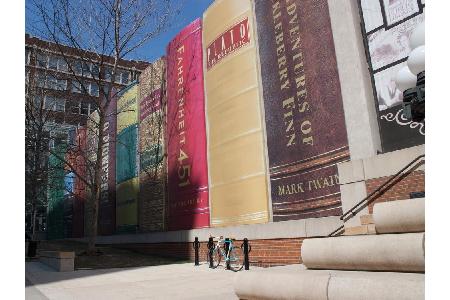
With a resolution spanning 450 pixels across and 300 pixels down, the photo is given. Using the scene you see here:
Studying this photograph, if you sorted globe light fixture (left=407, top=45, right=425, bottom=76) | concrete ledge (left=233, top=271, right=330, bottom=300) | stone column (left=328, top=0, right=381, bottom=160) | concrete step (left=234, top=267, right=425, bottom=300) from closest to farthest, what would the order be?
concrete step (left=234, top=267, right=425, bottom=300), globe light fixture (left=407, top=45, right=425, bottom=76), concrete ledge (left=233, top=271, right=330, bottom=300), stone column (left=328, top=0, right=381, bottom=160)

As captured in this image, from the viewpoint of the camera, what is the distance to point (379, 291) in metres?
3.51

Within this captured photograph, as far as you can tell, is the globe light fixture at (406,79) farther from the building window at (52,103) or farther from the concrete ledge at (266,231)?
the building window at (52,103)

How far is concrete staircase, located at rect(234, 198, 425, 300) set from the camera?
11.8ft

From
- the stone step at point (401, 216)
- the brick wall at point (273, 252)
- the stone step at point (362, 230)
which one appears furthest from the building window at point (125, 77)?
the stone step at point (401, 216)

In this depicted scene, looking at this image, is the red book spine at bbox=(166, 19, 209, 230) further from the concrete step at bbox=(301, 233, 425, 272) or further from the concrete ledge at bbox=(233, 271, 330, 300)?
the concrete step at bbox=(301, 233, 425, 272)

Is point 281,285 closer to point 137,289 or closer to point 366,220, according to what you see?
point 366,220

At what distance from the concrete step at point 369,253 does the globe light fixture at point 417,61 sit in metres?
1.56

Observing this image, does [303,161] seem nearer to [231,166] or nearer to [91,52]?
[231,166]

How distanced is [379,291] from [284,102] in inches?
388

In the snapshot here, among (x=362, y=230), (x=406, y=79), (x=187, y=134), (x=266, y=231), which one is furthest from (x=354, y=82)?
(x=187, y=134)

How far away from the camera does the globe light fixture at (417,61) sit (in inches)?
147

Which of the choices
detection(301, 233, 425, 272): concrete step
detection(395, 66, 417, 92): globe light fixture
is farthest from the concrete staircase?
detection(395, 66, 417, 92): globe light fixture

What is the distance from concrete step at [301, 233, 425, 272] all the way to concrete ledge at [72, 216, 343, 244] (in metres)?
5.91
